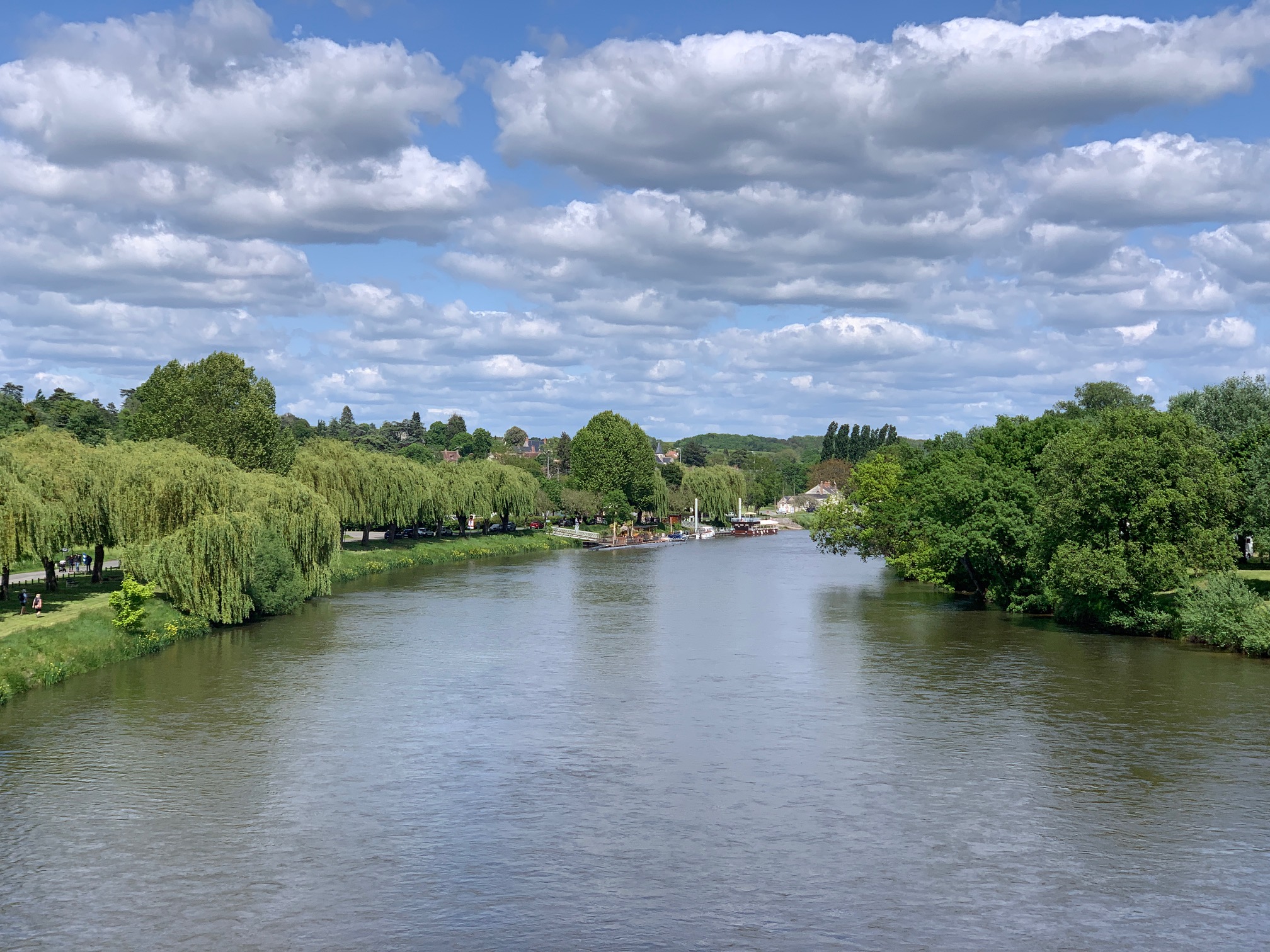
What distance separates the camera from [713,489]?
183750mm

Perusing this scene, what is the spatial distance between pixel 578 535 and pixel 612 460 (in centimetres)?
1795

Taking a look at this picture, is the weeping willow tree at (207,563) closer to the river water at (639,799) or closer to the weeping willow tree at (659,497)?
the river water at (639,799)

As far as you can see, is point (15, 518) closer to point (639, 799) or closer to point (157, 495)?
point (157, 495)

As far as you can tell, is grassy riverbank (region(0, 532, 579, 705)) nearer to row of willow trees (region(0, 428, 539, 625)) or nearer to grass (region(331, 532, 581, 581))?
row of willow trees (region(0, 428, 539, 625))

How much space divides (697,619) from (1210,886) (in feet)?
145

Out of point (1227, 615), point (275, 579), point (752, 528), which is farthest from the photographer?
point (752, 528)

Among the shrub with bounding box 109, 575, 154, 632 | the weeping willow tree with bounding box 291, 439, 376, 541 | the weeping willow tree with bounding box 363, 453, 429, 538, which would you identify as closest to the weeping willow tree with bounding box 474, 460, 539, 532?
the weeping willow tree with bounding box 363, 453, 429, 538

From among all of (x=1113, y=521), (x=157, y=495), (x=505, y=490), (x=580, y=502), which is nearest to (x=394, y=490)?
(x=505, y=490)

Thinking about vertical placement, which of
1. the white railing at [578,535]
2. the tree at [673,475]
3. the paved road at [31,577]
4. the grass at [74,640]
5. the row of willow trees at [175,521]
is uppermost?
the tree at [673,475]

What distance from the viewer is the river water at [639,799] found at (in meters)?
22.0

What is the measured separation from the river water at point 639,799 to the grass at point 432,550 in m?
31.4

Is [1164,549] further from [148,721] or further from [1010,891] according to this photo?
[148,721]

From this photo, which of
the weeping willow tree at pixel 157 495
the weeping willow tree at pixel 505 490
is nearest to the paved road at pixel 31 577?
the weeping willow tree at pixel 157 495

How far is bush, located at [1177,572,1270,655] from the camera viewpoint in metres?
49.7
